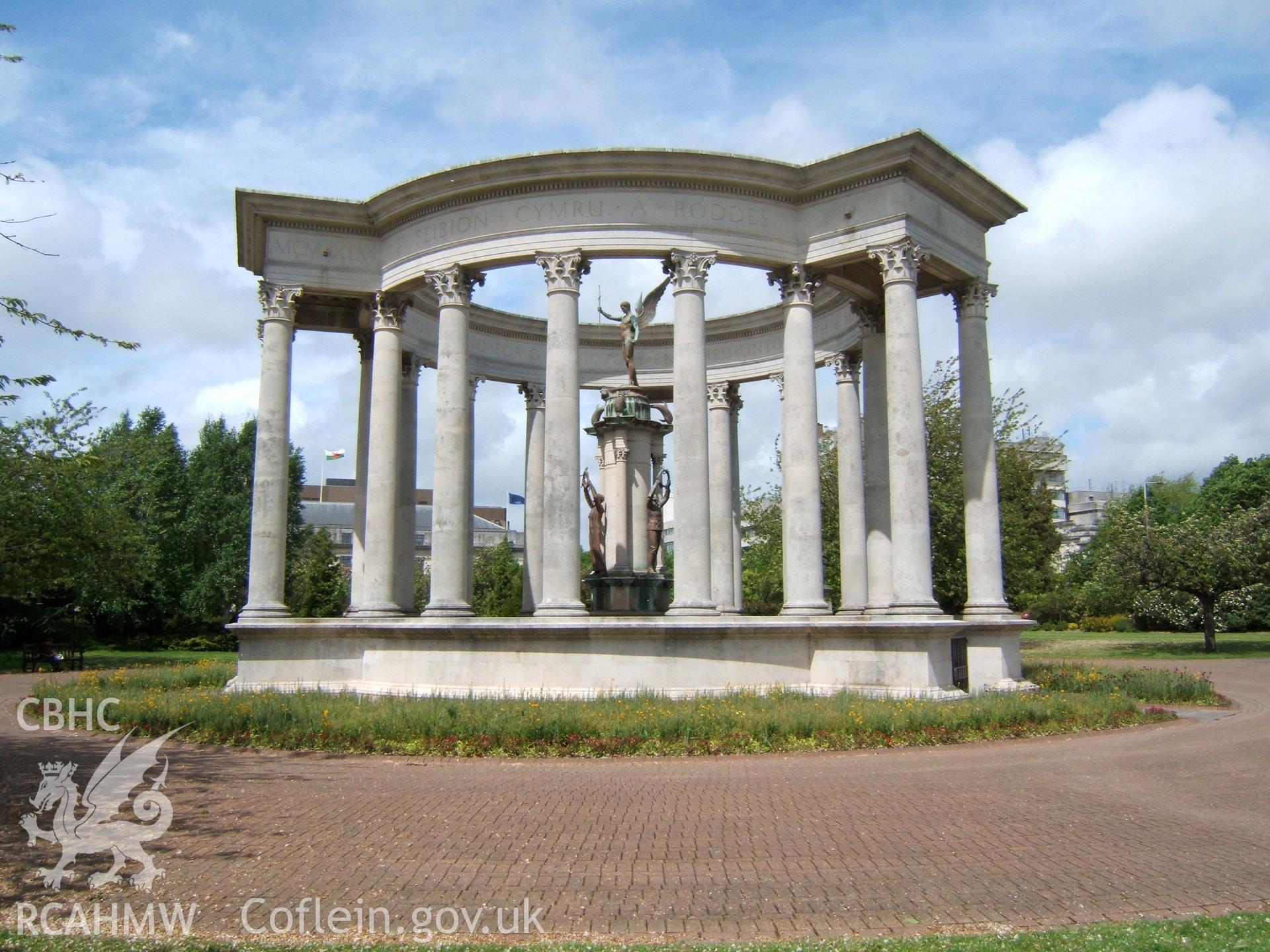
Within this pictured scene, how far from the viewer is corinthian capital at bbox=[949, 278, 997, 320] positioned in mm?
38688

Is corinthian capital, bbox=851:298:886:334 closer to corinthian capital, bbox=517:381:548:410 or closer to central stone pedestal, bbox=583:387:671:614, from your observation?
central stone pedestal, bbox=583:387:671:614

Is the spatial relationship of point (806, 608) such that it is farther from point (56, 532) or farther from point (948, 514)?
point (56, 532)

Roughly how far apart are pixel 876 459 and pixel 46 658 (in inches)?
1929

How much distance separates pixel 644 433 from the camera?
42062 mm

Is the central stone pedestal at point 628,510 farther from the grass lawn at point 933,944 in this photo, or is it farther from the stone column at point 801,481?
the grass lawn at point 933,944

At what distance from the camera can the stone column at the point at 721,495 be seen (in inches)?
1785

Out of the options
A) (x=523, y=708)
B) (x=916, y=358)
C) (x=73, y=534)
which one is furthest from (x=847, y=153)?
(x=73, y=534)

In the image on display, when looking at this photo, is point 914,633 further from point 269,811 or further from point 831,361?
point 269,811

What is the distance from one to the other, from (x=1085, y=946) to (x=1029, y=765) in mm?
11965

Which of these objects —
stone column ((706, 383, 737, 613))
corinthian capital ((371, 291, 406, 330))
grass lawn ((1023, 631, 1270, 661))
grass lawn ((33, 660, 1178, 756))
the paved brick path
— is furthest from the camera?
grass lawn ((1023, 631, 1270, 661))

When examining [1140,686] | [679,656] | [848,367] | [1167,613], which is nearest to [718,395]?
[848,367]

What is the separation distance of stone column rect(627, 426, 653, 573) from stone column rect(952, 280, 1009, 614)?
12.7 metres

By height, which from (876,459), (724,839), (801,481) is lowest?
(724,839)

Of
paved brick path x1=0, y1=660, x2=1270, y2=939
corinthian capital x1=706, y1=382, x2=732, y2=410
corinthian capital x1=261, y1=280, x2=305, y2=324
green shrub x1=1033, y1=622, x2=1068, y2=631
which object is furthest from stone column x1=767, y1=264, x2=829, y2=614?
green shrub x1=1033, y1=622, x2=1068, y2=631
